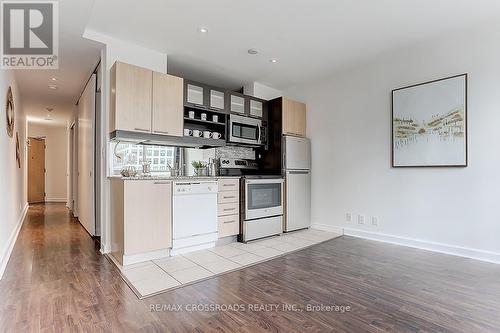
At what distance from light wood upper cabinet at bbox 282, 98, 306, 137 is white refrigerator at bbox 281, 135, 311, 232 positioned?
0.51 feet

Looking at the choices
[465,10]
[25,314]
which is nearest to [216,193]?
[25,314]

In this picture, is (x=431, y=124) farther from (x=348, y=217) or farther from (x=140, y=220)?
(x=140, y=220)

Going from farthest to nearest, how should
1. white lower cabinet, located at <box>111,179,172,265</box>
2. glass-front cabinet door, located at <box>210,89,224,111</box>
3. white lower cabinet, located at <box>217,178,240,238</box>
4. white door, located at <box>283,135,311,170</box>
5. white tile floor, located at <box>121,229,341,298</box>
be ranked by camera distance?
white door, located at <box>283,135,311,170</box> → glass-front cabinet door, located at <box>210,89,224,111</box> → white lower cabinet, located at <box>217,178,240,238</box> → white lower cabinet, located at <box>111,179,172,265</box> → white tile floor, located at <box>121,229,341,298</box>

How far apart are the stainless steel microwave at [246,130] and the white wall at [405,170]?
97 centimetres

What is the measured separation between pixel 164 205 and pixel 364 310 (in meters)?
2.20

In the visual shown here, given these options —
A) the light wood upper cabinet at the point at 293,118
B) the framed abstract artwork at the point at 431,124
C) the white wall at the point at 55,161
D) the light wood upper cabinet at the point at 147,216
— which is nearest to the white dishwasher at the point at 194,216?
the light wood upper cabinet at the point at 147,216

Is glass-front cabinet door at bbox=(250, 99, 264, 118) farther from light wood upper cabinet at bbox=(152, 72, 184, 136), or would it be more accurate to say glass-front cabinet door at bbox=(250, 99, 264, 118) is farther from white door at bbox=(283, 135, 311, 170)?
light wood upper cabinet at bbox=(152, 72, 184, 136)

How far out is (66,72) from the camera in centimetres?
425

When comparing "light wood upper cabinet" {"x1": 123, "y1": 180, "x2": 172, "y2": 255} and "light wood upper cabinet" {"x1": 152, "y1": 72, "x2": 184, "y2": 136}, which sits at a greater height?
"light wood upper cabinet" {"x1": 152, "y1": 72, "x2": 184, "y2": 136}

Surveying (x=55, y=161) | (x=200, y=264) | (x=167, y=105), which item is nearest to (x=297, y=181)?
(x=200, y=264)

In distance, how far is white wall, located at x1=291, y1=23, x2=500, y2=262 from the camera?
9.88ft

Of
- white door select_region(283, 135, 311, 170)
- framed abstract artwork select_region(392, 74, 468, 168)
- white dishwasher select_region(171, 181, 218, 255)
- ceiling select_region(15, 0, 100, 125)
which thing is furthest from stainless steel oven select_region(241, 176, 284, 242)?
ceiling select_region(15, 0, 100, 125)

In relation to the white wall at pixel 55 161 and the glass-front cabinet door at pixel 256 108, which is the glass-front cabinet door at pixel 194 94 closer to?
the glass-front cabinet door at pixel 256 108

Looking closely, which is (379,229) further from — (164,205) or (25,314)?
(25,314)
